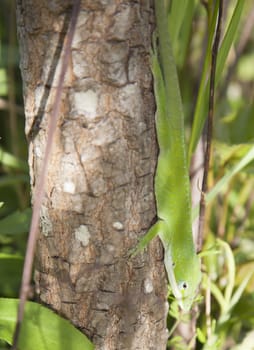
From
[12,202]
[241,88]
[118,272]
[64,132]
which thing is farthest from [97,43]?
[241,88]

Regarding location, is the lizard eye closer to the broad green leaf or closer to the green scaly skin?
the green scaly skin

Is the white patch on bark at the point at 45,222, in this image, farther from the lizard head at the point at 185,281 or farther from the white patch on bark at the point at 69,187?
the lizard head at the point at 185,281

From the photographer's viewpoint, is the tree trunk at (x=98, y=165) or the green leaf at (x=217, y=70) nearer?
the tree trunk at (x=98, y=165)

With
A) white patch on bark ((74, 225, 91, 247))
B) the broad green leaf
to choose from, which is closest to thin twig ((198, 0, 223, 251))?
white patch on bark ((74, 225, 91, 247))

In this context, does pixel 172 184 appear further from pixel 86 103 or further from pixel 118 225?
pixel 86 103

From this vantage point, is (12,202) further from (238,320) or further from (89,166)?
(89,166)

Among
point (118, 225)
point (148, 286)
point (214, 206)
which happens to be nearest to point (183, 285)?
point (148, 286)

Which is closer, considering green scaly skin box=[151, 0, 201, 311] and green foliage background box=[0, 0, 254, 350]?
green scaly skin box=[151, 0, 201, 311]

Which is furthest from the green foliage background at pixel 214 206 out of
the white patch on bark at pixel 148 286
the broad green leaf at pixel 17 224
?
the white patch on bark at pixel 148 286
